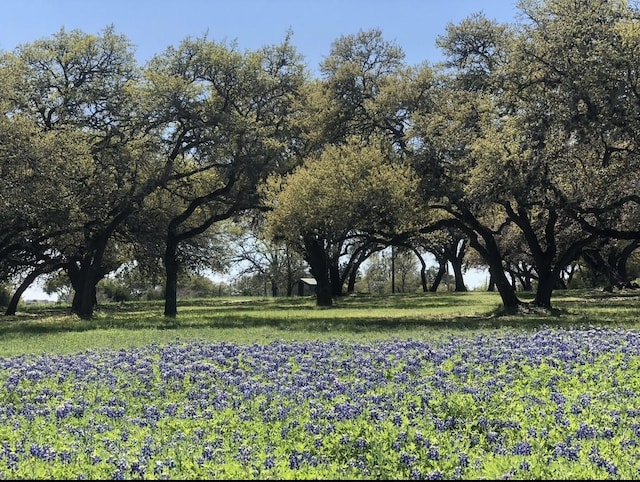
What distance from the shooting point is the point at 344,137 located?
27203 mm

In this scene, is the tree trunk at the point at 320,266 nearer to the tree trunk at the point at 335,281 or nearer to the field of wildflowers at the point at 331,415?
the tree trunk at the point at 335,281

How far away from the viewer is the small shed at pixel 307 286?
3019 inches

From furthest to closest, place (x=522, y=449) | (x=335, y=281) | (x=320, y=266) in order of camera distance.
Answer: (x=335, y=281) → (x=320, y=266) → (x=522, y=449)

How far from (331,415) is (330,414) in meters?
0.01

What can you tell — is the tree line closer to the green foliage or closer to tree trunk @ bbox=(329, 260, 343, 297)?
tree trunk @ bbox=(329, 260, 343, 297)

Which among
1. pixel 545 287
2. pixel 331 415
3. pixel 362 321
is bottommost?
pixel 331 415

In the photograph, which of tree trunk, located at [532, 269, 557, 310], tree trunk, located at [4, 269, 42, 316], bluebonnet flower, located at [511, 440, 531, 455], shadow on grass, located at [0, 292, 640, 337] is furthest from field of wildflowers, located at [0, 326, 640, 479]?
tree trunk, located at [4, 269, 42, 316]

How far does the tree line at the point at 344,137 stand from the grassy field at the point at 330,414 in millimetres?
10587

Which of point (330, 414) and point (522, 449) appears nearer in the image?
point (522, 449)

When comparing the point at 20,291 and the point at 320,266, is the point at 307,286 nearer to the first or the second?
the point at 20,291

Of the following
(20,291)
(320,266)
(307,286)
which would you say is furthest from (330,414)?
Result: (307,286)

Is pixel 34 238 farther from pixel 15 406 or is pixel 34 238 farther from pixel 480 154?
pixel 15 406

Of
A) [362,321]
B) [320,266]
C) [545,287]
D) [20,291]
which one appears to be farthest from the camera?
[20,291]

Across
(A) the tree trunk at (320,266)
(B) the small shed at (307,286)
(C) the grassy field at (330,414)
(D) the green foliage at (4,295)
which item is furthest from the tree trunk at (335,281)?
(C) the grassy field at (330,414)
